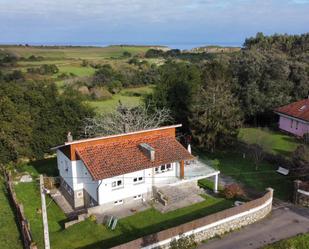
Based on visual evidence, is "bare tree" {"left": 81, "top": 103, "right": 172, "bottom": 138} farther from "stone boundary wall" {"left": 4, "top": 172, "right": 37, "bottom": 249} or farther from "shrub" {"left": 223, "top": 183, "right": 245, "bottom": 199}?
"shrub" {"left": 223, "top": 183, "right": 245, "bottom": 199}

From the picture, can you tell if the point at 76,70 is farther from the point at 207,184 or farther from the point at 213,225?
the point at 213,225

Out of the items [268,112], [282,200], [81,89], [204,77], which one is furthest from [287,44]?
[282,200]

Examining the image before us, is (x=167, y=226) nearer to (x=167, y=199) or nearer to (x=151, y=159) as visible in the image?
(x=167, y=199)

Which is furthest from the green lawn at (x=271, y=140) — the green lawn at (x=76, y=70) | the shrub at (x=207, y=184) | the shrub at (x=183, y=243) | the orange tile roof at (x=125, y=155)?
the green lawn at (x=76, y=70)

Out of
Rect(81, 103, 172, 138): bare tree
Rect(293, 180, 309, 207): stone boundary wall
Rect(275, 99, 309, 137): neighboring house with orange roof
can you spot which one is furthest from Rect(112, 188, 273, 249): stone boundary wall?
Rect(275, 99, 309, 137): neighboring house with orange roof

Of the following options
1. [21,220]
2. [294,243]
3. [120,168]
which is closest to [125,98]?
[120,168]

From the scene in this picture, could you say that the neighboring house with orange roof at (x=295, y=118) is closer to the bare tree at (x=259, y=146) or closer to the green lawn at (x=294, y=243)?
the bare tree at (x=259, y=146)
